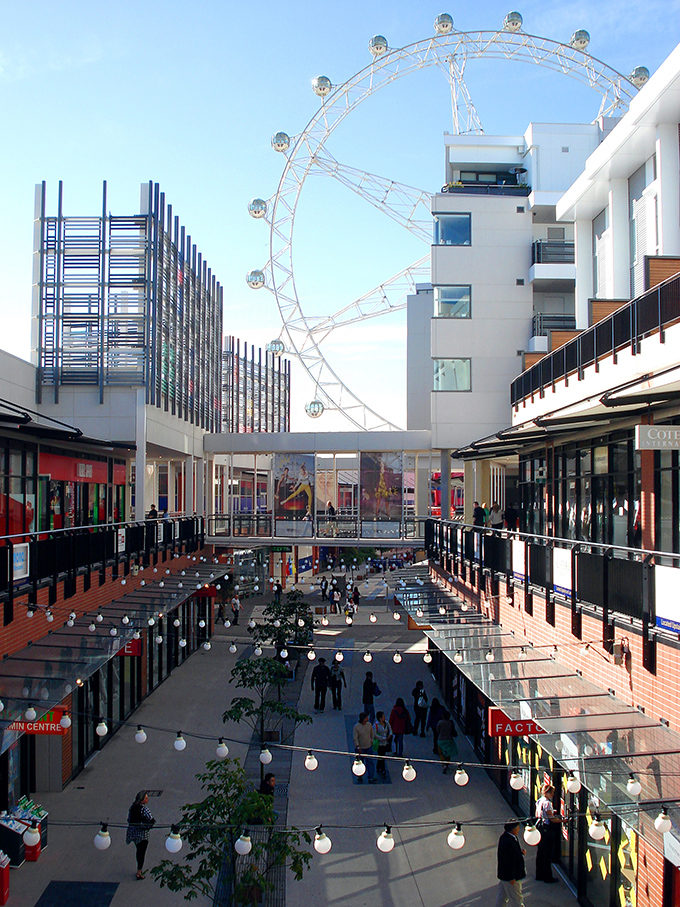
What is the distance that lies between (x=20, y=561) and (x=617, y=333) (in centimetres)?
1071

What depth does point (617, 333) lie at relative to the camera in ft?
45.3

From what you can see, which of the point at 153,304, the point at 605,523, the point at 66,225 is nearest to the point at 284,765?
the point at 605,523

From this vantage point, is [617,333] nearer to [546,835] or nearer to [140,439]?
[546,835]

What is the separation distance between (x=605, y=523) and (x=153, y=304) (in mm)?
18533

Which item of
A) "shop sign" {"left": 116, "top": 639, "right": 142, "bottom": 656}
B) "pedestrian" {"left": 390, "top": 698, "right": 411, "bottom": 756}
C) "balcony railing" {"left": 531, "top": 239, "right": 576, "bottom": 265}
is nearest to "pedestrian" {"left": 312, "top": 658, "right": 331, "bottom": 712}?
"pedestrian" {"left": 390, "top": 698, "right": 411, "bottom": 756}

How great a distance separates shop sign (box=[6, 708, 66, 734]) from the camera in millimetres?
10055

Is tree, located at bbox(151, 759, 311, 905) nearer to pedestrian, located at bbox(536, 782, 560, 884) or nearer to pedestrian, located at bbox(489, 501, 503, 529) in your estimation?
pedestrian, located at bbox(536, 782, 560, 884)

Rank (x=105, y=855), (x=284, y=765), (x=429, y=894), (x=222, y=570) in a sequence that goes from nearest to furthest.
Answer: (x=429, y=894) → (x=105, y=855) → (x=284, y=765) → (x=222, y=570)

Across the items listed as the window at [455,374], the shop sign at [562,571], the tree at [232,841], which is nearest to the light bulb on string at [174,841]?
the tree at [232,841]

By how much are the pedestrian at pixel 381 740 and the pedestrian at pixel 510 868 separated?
20.0ft

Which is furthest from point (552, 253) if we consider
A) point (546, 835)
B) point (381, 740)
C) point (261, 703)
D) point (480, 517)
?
point (546, 835)

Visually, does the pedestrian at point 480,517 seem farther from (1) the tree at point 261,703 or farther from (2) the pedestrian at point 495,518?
(1) the tree at point 261,703

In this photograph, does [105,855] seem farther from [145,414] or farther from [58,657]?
[145,414]

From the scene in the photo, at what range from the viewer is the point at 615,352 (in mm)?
13906
